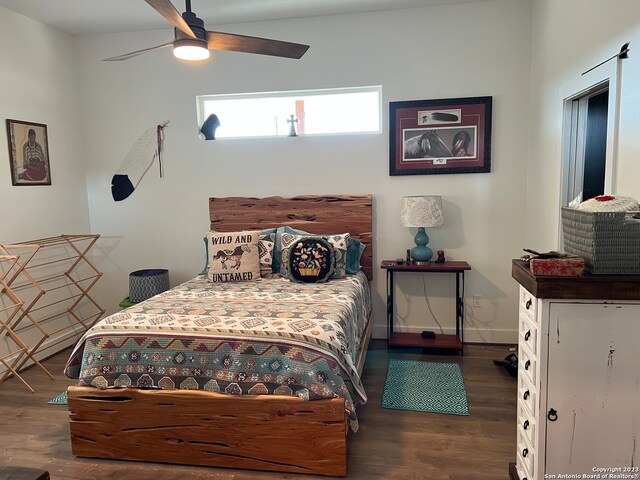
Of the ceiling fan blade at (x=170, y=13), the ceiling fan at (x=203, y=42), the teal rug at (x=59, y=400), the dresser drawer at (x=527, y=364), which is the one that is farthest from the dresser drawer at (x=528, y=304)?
the teal rug at (x=59, y=400)

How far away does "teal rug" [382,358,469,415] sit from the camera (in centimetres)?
281

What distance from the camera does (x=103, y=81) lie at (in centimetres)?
424

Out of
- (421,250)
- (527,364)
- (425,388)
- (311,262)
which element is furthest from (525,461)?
(421,250)

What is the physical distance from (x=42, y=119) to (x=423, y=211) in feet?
10.9

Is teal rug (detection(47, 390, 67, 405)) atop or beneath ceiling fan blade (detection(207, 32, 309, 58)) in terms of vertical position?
beneath

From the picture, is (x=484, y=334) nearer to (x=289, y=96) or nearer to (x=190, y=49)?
(x=289, y=96)

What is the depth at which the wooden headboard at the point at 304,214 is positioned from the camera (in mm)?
3936

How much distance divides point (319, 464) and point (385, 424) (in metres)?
0.59

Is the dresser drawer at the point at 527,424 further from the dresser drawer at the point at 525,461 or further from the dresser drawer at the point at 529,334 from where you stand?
the dresser drawer at the point at 529,334

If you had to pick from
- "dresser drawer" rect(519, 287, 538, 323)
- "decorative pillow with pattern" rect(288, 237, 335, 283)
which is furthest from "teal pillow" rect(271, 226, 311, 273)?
"dresser drawer" rect(519, 287, 538, 323)

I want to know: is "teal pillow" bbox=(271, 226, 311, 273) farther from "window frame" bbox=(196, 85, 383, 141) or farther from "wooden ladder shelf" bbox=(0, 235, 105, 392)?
"wooden ladder shelf" bbox=(0, 235, 105, 392)

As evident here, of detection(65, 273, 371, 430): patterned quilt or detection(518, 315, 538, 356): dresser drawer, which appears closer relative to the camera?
detection(518, 315, 538, 356): dresser drawer

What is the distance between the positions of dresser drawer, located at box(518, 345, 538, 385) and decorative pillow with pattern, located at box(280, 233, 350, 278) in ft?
5.77

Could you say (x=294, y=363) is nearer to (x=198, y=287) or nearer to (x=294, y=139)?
(x=198, y=287)
